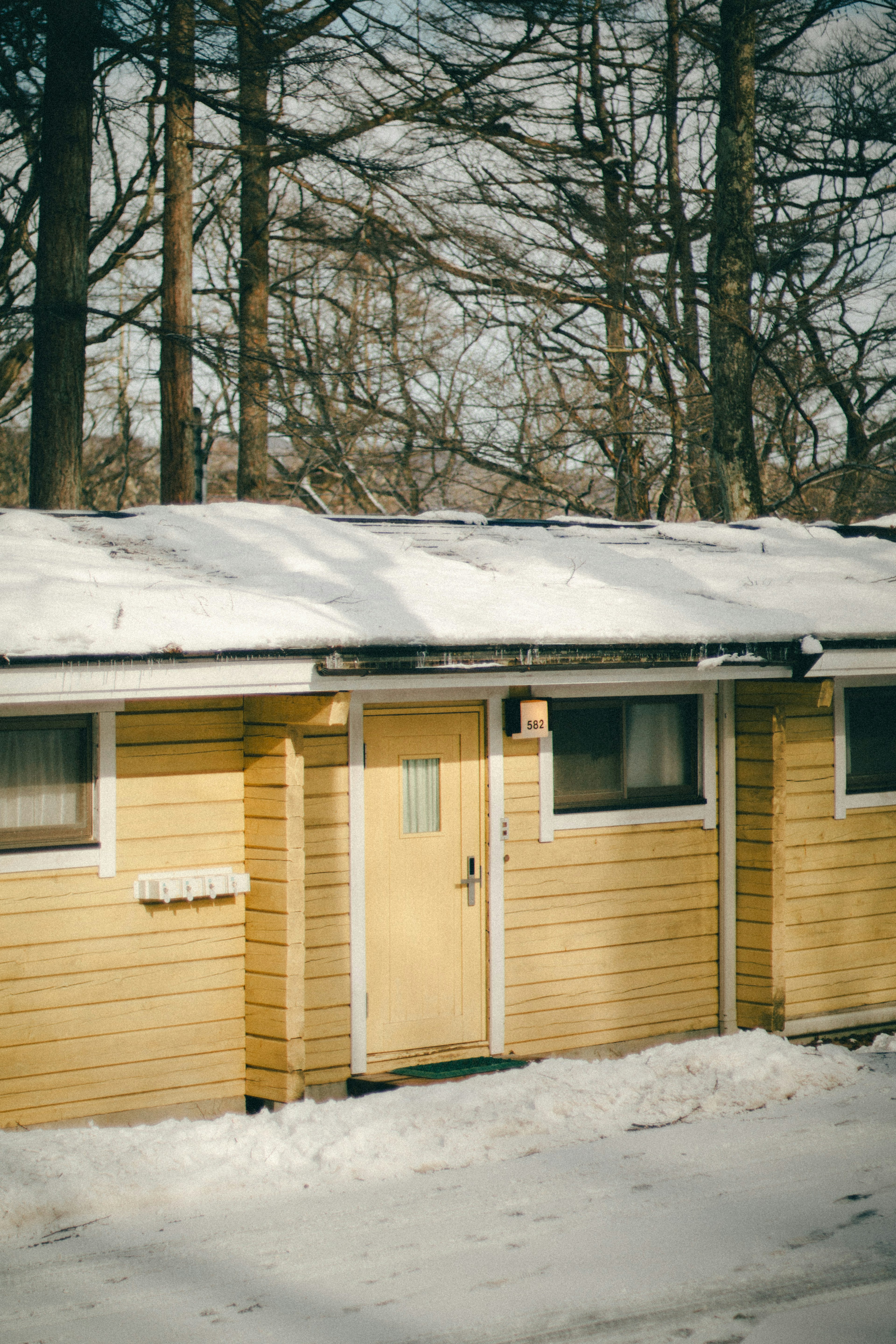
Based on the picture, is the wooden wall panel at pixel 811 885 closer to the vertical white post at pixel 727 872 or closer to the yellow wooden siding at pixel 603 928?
the vertical white post at pixel 727 872

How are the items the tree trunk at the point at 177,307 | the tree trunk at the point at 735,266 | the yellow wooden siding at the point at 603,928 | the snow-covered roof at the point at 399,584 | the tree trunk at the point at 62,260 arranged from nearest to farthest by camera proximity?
the snow-covered roof at the point at 399,584 < the yellow wooden siding at the point at 603,928 < the tree trunk at the point at 62,260 < the tree trunk at the point at 735,266 < the tree trunk at the point at 177,307

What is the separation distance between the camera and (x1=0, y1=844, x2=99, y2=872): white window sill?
5809mm

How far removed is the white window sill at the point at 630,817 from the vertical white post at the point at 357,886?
1253 mm

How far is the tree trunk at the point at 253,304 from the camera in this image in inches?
428

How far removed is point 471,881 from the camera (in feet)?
22.9

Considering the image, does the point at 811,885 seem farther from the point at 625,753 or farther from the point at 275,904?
the point at 275,904

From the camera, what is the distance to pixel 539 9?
33.3 ft

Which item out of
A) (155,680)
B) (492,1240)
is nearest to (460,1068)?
(492,1240)

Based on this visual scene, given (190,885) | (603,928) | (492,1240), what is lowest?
(492,1240)

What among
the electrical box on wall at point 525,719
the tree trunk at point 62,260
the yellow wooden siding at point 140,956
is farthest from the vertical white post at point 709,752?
the tree trunk at point 62,260

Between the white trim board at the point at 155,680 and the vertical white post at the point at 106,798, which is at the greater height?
the white trim board at the point at 155,680

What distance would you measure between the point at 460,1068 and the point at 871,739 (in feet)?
12.1

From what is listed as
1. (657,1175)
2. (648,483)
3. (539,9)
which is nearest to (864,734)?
(657,1175)

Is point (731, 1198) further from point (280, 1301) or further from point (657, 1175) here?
point (280, 1301)
